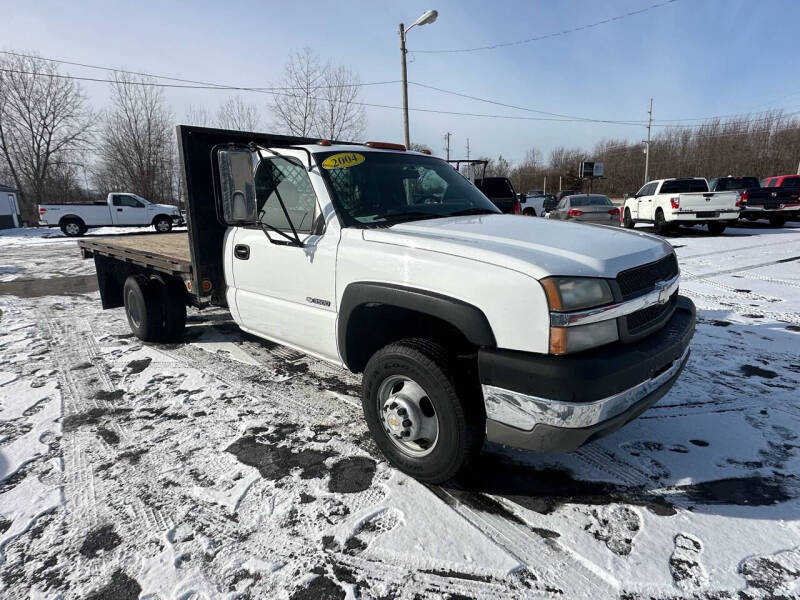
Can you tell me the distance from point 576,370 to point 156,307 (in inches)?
189

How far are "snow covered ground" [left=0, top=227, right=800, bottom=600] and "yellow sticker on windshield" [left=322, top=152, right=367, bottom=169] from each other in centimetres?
186


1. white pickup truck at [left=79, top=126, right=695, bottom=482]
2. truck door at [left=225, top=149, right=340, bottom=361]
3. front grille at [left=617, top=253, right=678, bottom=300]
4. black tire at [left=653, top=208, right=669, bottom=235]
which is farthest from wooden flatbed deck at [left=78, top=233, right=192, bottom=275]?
black tire at [left=653, top=208, right=669, bottom=235]

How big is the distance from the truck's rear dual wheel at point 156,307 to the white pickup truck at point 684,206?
46.8ft

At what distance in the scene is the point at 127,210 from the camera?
70.8 ft

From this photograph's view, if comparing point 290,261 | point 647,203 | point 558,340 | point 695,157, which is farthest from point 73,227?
point 695,157

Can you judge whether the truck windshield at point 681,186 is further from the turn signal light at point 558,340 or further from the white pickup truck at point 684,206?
the turn signal light at point 558,340

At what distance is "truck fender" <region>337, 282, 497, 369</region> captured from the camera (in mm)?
2203

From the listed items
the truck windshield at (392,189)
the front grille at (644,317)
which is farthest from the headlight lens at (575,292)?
the truck windshield at (392,189)

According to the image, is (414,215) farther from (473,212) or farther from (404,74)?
(404,74)

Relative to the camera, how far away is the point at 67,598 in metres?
1.91

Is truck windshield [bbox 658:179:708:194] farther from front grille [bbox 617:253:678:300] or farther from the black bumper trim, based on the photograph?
the black bumper trim

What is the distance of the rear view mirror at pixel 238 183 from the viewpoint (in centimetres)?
322

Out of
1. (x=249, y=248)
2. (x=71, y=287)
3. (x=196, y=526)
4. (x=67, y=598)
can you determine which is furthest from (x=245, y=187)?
(x=71, y=287)

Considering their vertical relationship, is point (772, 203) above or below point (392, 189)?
below
